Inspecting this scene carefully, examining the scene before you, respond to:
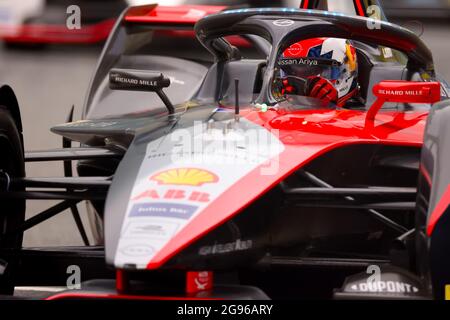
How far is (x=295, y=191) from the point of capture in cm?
393

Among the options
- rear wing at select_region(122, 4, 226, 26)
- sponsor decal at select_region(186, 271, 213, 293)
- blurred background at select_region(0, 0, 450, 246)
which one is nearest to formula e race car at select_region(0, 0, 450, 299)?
sponsor decal at select_region(186, 271, 213, 293)

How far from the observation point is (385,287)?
346 centimetres

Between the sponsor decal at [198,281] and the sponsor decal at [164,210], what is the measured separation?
0.60ft

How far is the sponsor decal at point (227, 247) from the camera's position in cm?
349

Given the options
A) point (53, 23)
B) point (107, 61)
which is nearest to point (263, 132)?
point (107, 61)

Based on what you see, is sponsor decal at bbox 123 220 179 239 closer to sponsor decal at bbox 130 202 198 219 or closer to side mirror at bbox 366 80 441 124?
sponsor decal at bbox 130 202 198 219

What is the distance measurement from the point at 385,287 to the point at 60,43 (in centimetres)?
957

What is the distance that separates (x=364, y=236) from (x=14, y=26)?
8.62 m

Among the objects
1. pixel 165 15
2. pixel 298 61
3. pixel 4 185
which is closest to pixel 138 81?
pixel 4 185

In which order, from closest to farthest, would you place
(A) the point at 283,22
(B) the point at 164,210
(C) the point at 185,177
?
(B) the point at 164,210
(C) the point at 185,177
(A) the point at 283,22

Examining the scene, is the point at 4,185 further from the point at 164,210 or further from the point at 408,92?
the point at 408,92

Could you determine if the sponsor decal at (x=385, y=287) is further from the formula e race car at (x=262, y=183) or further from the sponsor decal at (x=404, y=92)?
the sponsor decal at (x=404, y=92)

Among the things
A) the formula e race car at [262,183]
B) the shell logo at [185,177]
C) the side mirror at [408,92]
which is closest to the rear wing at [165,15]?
the formula e race car at [262,183]

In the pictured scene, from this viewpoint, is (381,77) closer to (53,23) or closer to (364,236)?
(364,236)
